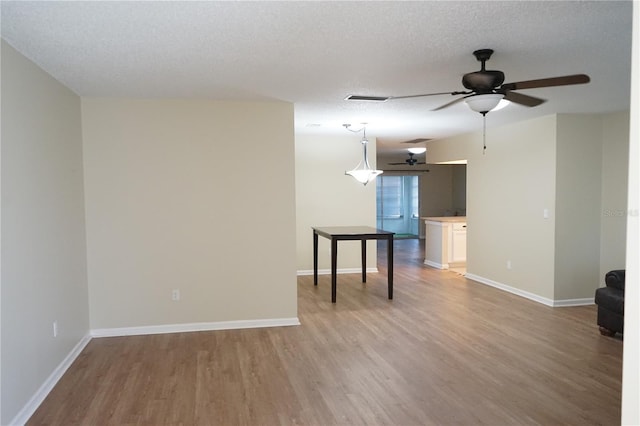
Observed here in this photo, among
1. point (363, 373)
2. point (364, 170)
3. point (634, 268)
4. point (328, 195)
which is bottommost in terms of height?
point (363, 373)

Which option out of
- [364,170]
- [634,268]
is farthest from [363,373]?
[364,170]

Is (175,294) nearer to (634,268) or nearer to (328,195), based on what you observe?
(328,195)

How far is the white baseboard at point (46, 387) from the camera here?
107 inches

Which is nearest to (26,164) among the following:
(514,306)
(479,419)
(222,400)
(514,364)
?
(222,400)

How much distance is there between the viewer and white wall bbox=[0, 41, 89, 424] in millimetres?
2658

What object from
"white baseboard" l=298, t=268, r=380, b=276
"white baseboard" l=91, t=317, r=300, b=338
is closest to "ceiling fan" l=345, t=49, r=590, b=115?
"white baseboard" l=91, t=317, r=300, b=338

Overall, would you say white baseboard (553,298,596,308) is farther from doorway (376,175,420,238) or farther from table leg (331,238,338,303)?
doorway (376,175,420,238)

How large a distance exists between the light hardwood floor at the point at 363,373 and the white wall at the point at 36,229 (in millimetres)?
303

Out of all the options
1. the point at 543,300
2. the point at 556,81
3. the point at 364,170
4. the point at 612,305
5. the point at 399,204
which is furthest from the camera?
the point at 399,204

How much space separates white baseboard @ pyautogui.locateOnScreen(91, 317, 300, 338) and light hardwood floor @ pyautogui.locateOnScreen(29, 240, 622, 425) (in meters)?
0.12

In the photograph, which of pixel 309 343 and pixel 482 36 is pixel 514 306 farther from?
pixel 482 36

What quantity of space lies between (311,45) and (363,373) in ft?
7.76

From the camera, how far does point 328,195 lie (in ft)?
24.7

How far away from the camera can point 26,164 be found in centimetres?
293
